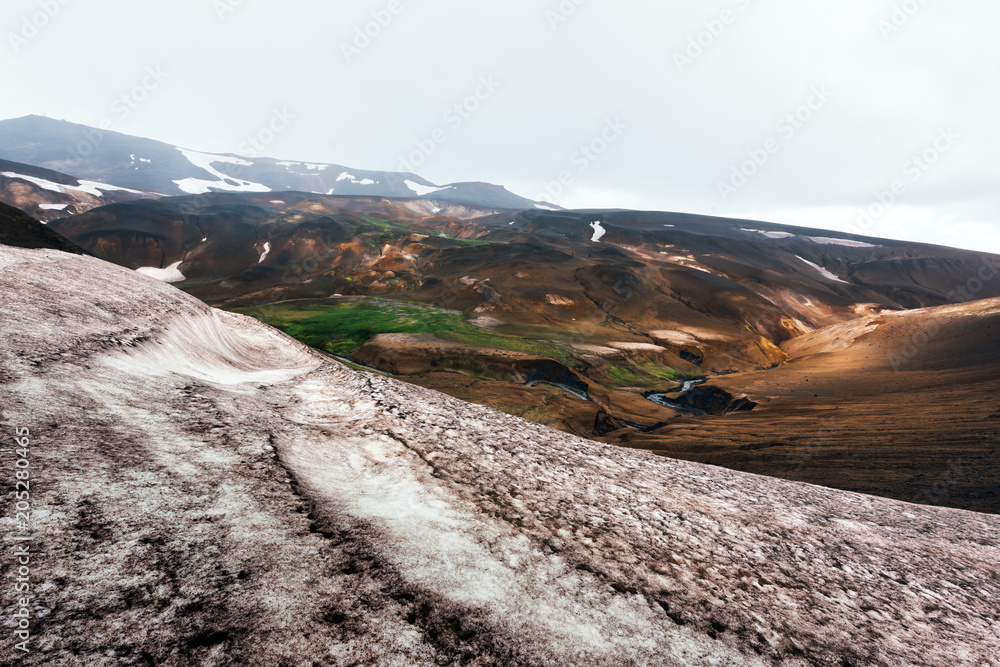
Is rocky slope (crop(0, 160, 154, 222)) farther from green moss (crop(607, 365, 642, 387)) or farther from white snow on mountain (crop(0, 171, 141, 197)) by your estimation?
green moss (crop(607, 365, 642, 387))

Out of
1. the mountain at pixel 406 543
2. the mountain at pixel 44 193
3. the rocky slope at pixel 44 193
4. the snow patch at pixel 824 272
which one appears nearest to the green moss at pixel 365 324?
the mountain at pixel 406 543

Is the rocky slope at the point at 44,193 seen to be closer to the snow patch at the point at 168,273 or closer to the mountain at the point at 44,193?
the mountain at the point at 44,193

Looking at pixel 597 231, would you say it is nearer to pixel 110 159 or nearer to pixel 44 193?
pixel 44 193

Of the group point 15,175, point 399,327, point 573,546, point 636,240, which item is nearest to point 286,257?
point 399,327

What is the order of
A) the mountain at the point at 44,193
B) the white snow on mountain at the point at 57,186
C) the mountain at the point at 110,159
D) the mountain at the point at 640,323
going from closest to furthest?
the mountain at the point at 640,323 < the mountain at the point at 44,193 < the white snow on mountain at the point at 57,186 < the mountain at the point at 110,159

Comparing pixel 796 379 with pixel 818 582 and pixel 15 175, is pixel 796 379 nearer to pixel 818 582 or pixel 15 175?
pixel 818 582

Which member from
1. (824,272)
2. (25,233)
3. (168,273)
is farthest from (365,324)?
(824,272)
